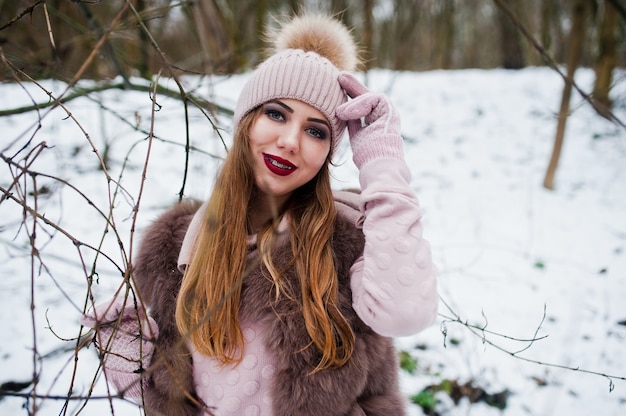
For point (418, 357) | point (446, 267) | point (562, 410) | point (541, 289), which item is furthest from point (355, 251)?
point (541, 289)

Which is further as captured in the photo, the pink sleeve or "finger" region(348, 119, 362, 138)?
"finger" region(348, 119, 362, 138)

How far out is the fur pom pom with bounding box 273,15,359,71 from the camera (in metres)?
1.61

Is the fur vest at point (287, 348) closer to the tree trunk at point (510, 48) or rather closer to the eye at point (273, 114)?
the eye at point (273, 114)

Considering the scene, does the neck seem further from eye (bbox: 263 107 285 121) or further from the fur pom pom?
the fur pom pom

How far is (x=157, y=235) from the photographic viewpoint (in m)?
1.58

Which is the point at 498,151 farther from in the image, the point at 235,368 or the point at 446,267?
the point at 235,368

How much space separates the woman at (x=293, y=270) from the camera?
1.33 metres

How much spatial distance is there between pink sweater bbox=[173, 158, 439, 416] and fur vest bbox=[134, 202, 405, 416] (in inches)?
2.7

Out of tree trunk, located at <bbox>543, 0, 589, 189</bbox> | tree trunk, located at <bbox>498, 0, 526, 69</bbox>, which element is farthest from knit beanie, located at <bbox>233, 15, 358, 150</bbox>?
tree trunk, located at <bbox>498, 0, 526, 69</bbox>

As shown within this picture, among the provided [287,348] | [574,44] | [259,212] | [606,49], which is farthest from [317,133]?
[606,49]

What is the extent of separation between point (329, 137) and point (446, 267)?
8.89 ft

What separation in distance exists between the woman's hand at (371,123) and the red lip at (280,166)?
270 millimetres

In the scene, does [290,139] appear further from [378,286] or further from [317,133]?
[378,286]

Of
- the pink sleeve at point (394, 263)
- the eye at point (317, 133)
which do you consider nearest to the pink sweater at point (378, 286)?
the pink sleeve at point (394, 263)
